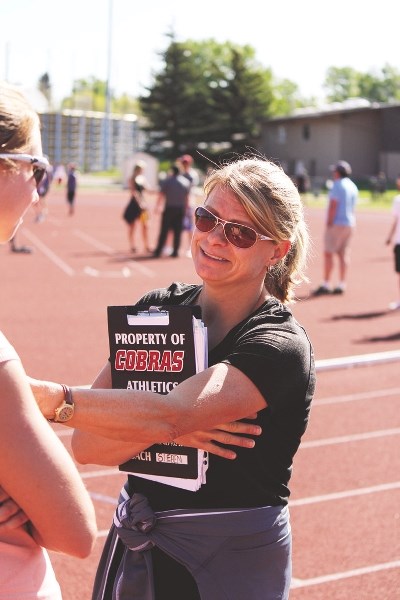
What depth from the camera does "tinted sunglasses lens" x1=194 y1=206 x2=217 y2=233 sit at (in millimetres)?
2695

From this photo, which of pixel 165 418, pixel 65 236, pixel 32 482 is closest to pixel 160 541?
pixel 165 418

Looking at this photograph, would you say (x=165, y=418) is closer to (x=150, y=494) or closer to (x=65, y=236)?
(x=150, y=494)

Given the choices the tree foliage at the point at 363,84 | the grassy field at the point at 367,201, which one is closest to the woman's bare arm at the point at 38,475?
the grassy field at the point at 367,201

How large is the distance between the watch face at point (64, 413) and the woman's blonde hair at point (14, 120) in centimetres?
66

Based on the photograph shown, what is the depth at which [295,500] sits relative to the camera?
18.9ft

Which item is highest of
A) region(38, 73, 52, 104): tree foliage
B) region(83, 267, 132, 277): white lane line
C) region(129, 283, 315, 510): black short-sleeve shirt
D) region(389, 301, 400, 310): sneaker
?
region(38, 73, 52, 104): tree foliage

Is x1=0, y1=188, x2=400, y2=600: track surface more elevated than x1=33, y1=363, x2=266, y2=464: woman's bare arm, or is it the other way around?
x1=33, y1=363, x2=266, y2=464: woman's bare arm

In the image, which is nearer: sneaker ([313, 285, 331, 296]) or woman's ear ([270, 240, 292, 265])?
woman's ear ([270, 240, 292, 265])

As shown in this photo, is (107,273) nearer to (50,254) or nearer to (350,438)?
(50,254)

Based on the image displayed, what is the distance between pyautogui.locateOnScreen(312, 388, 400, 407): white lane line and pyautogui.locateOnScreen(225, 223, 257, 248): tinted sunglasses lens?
5.47m

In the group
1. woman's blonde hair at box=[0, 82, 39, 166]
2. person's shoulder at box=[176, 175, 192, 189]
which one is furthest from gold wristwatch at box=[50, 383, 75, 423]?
person's shoulder at box=[176, 175, 192, 189]

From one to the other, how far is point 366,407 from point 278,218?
553cm

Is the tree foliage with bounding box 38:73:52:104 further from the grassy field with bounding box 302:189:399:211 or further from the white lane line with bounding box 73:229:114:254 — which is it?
the white lane line with bounding box 73:229:114:254

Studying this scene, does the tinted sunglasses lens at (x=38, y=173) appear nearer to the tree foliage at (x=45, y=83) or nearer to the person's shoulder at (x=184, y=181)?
the person's shoulder at (x=184, y=181)
